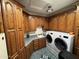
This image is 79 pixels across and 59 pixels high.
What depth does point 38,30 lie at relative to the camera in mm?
4086

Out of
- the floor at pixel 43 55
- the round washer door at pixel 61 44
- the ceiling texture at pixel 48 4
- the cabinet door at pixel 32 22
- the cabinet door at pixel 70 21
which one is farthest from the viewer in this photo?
the cabinet door at pixel 32 22

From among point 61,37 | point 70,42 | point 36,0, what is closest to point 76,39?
point 70,42

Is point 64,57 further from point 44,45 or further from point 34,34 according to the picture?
point 34,34

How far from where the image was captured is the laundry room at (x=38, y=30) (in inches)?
45.7

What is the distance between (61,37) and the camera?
228cm

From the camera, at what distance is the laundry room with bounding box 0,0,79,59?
1.16 meters

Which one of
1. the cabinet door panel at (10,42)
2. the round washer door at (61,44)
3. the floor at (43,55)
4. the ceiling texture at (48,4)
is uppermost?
the ceiling texture at (48,4)

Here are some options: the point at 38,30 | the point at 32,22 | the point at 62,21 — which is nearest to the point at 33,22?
the point at 32,22

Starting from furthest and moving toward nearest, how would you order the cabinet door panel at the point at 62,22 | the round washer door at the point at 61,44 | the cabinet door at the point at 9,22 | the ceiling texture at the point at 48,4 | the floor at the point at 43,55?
the cabinet door panel at the point at 62,22
the floor at the point at 43,55
the round washer door at the point at 61,44
the ceiling texture at the point at 48,4
the cabinet door at the point at 9,22

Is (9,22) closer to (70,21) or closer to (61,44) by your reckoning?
(61,44)

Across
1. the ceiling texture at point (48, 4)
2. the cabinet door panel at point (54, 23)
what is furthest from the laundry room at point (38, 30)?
the cabinet door panel at point (54, 23)

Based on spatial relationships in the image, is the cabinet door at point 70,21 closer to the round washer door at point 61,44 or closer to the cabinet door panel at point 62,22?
the cabinet door panel at point 62,22

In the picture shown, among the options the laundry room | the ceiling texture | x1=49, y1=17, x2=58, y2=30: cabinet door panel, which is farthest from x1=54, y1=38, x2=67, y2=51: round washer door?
the ceiling texture

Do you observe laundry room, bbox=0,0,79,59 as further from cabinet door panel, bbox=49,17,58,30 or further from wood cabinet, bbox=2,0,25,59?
cabinet door panel, bbox=49,17,58,30
